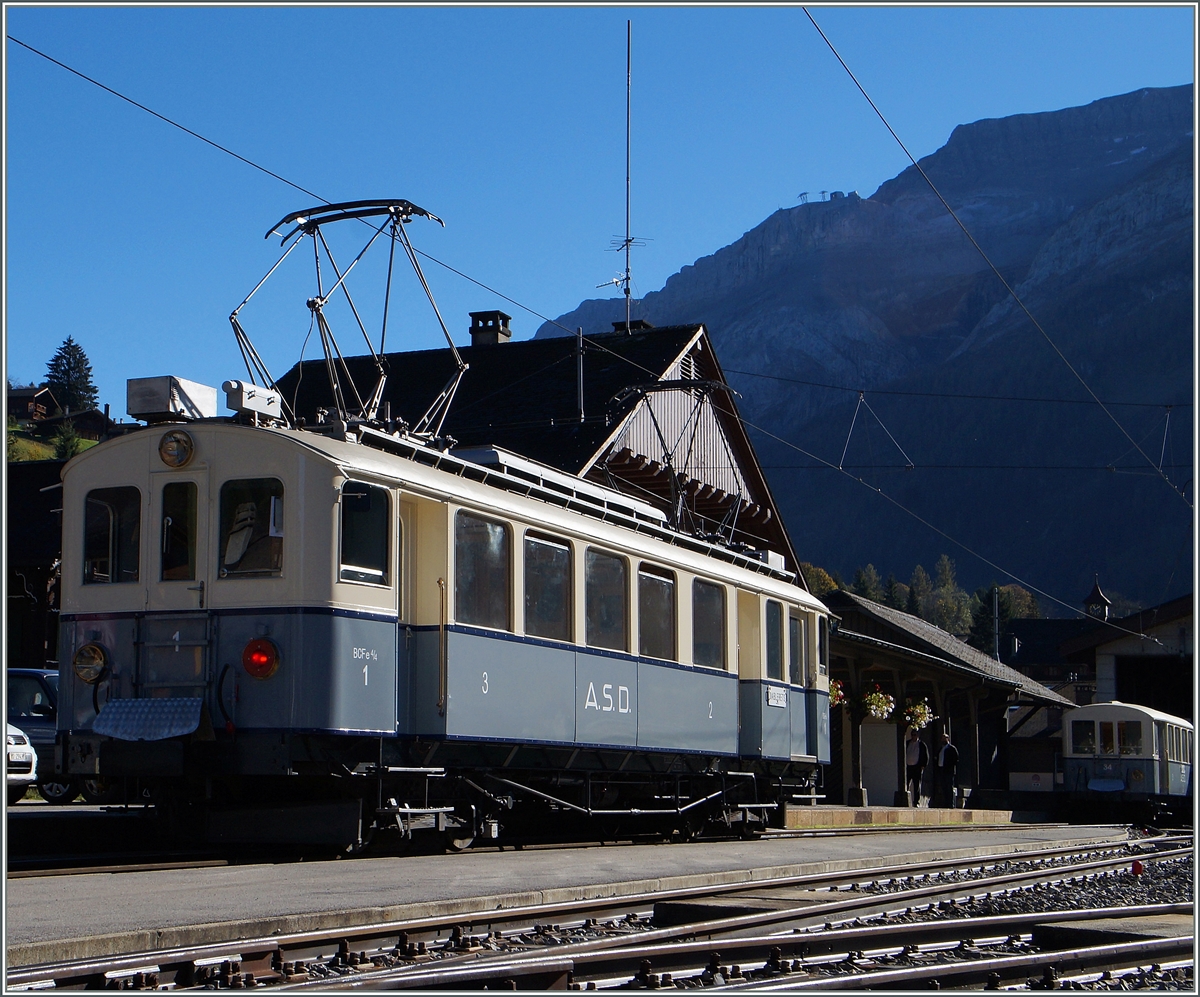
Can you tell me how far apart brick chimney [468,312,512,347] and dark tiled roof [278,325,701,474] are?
5.63 ft

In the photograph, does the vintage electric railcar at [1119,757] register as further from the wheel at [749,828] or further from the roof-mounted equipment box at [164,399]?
the roof-mounted equipment box at [164,399]

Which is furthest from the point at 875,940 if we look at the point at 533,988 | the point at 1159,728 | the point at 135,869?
the point at 1159,728

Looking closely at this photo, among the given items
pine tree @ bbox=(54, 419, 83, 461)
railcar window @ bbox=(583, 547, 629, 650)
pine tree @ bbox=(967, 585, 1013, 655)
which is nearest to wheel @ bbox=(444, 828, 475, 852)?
railcar window @ bbox=(583, 547, 629, 650)

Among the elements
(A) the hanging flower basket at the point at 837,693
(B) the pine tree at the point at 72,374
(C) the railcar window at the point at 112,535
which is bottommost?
(A) the hanging flower basket at the point at 837,693

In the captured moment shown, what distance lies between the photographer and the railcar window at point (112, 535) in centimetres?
1110

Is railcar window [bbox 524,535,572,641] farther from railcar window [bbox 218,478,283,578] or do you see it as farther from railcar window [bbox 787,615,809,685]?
railcar window [bbox 787,615,809,685]

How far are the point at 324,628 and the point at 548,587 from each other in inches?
102

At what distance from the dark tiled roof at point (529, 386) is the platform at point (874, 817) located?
6030 mm

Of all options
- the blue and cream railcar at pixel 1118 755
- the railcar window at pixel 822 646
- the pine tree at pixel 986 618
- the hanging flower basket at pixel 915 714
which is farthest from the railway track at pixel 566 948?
the pine tree at pixel 986 618

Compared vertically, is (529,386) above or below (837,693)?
above

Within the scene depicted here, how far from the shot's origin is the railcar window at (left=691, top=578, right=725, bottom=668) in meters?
15.1

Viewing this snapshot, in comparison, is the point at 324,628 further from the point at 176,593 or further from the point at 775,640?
the point at 775,640

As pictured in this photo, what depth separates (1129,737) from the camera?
32.9 meters

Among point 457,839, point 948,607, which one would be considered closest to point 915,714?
point 457,839
